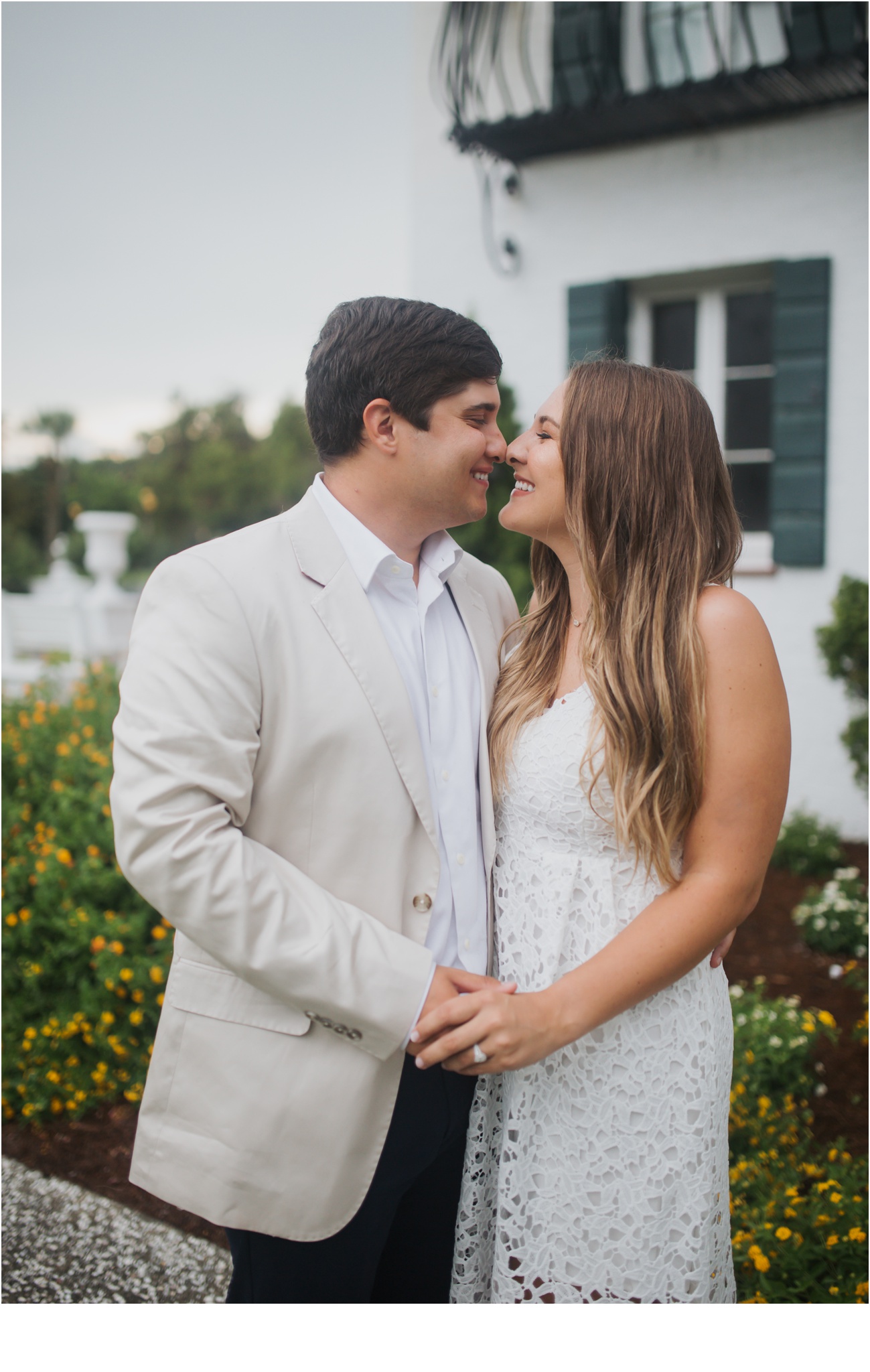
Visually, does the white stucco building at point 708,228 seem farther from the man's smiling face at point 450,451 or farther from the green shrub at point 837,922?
the man's smiling face at point 450,451

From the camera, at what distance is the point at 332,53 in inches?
191

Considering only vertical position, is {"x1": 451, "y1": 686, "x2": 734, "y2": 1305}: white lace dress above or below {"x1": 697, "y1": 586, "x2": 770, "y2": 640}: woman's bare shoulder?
below

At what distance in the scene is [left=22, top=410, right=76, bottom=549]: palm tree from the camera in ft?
131

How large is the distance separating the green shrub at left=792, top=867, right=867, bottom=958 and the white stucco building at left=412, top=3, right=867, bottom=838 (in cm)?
123

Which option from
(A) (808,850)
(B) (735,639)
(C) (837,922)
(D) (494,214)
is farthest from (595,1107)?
(D) (494,214)

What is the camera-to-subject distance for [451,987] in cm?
164

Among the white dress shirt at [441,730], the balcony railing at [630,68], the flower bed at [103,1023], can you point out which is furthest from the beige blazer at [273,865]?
the balcony railing at [630,68]

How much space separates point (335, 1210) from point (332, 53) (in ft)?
17.5

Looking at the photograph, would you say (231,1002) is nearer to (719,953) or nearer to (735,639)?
(719,953)

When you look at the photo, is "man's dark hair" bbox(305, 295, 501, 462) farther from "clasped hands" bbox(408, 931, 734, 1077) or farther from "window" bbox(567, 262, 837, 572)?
"window" bbox(567, 262, 837, 572)

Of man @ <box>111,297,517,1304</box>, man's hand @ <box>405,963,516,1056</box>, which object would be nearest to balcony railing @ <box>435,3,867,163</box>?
man @ <box>111,297,517,1304</box>

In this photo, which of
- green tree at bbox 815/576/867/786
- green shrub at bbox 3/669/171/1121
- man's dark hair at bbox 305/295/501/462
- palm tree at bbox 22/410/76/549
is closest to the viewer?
man's dark hair at bbox 305/295/501/462

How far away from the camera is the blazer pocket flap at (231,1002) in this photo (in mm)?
1652

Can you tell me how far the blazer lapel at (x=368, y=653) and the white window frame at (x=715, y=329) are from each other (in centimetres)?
443
